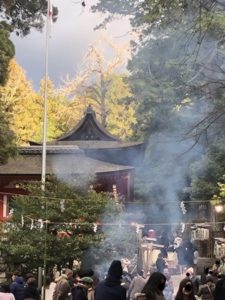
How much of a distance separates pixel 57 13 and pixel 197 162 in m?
9.20

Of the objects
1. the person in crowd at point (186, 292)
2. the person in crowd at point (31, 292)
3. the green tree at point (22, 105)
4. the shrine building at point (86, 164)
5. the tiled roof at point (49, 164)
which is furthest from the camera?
the green tree at point (22, 105)

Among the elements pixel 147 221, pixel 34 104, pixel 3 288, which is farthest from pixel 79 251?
pixel 34 104

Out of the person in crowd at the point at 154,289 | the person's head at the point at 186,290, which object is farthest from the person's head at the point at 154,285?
the person's head at the point at 186,290

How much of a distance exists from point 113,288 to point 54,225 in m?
10.5

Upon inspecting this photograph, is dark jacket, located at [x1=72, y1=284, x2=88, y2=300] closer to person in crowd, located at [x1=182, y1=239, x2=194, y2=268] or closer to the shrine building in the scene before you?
the shrine building


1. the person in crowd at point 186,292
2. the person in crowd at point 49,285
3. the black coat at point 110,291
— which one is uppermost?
the black coat at point 110,291

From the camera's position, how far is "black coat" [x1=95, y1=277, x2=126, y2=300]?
18.2ft

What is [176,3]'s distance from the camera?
25.9ft

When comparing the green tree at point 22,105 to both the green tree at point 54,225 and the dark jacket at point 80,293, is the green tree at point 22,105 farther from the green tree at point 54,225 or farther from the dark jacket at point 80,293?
the dark jacket at point 80,293

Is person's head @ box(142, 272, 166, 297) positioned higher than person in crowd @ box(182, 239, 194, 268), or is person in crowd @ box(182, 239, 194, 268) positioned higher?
person's head @ box(142, 272, 166, 297)

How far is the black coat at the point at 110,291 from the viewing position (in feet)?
18.2

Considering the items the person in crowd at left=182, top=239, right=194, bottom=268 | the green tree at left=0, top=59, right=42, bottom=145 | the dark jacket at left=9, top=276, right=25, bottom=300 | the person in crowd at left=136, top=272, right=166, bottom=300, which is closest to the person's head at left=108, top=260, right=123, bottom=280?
the person in crowd at left=136, top=272, right=166, bottom=300

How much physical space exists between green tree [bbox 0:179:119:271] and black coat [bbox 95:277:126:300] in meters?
9.92

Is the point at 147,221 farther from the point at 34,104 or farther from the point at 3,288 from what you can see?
the point at 3,288
